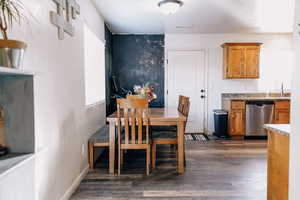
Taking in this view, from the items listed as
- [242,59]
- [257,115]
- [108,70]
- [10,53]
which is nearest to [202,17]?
[242,59]

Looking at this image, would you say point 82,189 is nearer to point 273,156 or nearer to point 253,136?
point 273,156

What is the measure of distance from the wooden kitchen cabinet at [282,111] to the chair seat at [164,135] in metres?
2.94

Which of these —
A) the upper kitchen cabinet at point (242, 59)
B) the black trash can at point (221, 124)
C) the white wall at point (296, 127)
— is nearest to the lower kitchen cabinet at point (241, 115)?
the black trash can at point (221, 124)

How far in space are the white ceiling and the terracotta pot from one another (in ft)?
8.69

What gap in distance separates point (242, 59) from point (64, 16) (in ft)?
13.7

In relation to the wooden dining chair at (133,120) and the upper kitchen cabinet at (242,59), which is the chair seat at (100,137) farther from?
the upper kitchen cabinet at (242,59)

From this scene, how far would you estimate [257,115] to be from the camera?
4887 millimetres

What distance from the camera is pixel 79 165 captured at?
8.91ft

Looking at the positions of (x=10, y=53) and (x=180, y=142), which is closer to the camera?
(x=10, y=53)

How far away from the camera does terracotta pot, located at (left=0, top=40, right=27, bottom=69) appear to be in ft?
2.98

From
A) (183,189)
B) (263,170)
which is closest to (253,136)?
(263,170)

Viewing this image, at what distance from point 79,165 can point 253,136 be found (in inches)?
154

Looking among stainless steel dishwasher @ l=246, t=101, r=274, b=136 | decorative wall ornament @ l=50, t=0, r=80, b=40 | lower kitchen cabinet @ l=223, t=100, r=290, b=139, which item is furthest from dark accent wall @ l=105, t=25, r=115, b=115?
stainless steel dishwasher @ l=246, t=101, r=274, b=136

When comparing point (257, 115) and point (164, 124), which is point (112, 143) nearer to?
point (164, 124)
